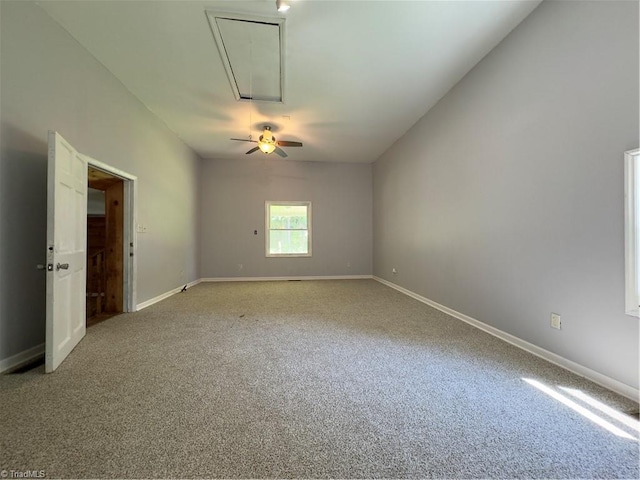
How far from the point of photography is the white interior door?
2010mm

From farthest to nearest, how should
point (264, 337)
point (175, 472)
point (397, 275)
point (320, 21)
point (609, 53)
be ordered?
point (397, 275) < point (264, 337) < point (320, 21) < point (609, 53) < point (175, 472)

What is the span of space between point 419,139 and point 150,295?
5075mm

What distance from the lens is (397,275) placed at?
5445 mm

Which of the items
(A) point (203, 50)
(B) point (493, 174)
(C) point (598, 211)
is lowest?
(C) point (598, 211)

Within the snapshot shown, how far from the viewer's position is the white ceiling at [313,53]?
2.31 metres

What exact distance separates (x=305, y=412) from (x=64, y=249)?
93.4 inches

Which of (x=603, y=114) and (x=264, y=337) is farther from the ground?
(x=603, y=114)

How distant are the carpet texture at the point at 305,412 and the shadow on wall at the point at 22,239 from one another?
394 mm

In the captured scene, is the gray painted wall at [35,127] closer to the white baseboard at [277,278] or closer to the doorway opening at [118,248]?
the doorway opening at [118,248]

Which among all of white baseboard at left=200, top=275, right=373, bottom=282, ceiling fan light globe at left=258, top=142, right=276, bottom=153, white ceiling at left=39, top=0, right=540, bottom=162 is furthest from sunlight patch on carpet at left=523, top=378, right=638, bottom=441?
white baseboard at left=200, top=275, right=373, bottom=282

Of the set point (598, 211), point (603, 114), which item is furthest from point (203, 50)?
point (598, 211)

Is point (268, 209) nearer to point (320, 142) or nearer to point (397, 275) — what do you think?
point (320, 142)

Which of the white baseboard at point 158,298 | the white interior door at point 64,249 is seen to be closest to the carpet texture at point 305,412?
the white interior door at point 64,249

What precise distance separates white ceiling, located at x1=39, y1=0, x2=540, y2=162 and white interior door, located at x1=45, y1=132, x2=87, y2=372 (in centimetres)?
127
